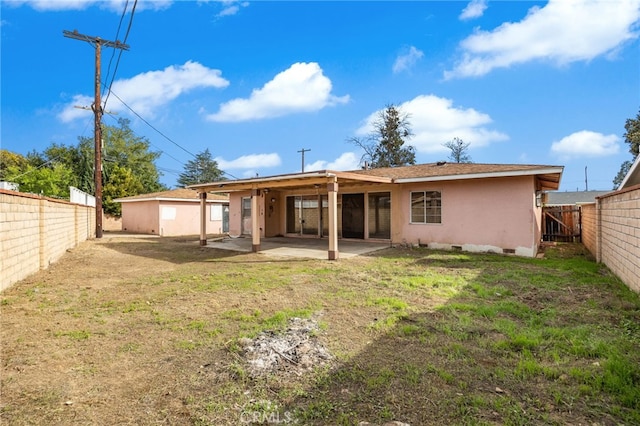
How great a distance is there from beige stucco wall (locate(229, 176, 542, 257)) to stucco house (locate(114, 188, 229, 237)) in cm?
1282

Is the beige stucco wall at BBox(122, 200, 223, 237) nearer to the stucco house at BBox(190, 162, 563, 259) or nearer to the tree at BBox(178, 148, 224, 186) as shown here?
the stucco house at BBox(190, 162, 563, 259)

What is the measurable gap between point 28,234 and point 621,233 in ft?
38.3

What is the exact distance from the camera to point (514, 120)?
60.6 feet

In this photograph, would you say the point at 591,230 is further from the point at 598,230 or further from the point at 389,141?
the point at 389,141

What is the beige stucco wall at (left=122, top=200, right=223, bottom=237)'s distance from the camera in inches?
857

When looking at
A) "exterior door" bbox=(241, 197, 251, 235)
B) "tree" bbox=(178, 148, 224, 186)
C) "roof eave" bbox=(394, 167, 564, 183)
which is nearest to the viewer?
"roof eave" bbox=(394, 167, 564, 183)

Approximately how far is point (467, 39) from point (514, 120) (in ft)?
32.1

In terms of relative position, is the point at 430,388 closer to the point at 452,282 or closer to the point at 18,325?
the point at 452,282

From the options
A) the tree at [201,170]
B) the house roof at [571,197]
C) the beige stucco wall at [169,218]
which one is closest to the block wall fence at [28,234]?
the beige stucco wall at [169,218]

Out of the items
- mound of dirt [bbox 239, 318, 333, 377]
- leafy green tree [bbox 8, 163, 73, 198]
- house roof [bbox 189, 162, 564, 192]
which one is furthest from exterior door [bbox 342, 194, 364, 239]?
leafy green tree [bbox 8, 163, 73, 198]

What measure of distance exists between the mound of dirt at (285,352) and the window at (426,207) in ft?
29.4

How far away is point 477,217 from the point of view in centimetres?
1112

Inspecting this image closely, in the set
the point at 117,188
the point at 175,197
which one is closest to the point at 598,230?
the point at 175,197

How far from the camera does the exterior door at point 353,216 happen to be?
46.6 feet
